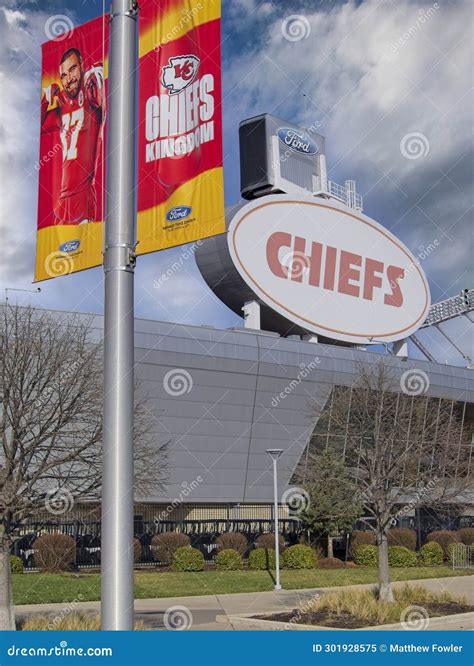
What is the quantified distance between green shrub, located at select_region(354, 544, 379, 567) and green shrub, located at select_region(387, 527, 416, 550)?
3939 millimetres

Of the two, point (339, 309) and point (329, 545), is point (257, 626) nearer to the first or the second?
point (329, 545)

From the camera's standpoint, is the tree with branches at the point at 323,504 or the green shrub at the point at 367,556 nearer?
the tree with branches at the point at 323,504

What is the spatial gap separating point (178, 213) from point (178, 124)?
826 millimetres

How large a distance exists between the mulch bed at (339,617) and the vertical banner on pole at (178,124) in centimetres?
979

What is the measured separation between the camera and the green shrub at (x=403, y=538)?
39.3 m

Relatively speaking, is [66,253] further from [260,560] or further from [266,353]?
[266,353]

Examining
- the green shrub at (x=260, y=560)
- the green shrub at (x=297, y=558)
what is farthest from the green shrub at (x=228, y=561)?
the green shrub at (x=297, y=558)

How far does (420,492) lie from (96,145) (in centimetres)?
1839

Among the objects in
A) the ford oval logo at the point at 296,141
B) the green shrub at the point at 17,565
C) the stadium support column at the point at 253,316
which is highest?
the ford oval logo at the point at 296,141

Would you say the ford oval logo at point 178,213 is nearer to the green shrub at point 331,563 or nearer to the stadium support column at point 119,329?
the stadium support column at point 119,329

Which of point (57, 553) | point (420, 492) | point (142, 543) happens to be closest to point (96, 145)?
point (420, 492)

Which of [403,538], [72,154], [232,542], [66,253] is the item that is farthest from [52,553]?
[72,154]

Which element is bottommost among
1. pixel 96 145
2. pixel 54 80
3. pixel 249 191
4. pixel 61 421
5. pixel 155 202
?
pixel 61 421
